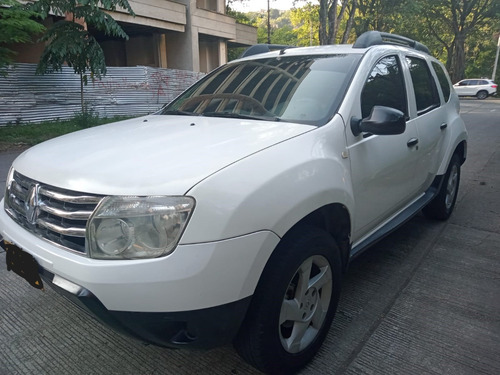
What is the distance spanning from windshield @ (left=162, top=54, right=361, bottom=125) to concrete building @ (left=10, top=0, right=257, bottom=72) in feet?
48.5

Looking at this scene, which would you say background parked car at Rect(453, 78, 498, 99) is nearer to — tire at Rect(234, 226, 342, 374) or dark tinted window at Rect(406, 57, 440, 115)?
dark tinted window at Rect(406, 57, 440, 115)

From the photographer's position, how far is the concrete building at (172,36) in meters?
18.3

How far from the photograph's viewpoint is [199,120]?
2.61 m

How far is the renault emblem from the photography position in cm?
189

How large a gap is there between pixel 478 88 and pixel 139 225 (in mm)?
34681

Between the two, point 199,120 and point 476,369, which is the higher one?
point 199,120

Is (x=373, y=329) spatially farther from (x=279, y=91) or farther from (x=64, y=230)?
(x=64, y=230)

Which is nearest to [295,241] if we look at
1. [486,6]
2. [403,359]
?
[403,359]

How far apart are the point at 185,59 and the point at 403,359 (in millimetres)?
21030

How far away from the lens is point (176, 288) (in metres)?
1.52

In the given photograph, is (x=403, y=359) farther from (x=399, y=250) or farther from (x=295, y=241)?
(x=399, y=250)

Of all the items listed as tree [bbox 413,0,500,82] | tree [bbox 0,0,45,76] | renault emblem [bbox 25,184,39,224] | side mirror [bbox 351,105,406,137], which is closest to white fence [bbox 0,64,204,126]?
tree [bbox 0,0,45,76]

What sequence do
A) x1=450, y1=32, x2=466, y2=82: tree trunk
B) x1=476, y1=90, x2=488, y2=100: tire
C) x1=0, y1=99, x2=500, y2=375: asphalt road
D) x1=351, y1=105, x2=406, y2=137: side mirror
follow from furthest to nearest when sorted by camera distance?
x1=450, y1=32, x2=466, y2=82: tree trunk
x1=476, y1=90, x2=488, y2=100: tire
x1=351, y1=105, x2=406, y2=137: side mirror
x1=0, y1=99, x2=500, y2=375: asphalt road

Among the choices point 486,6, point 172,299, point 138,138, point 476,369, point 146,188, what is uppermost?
point 486,6
